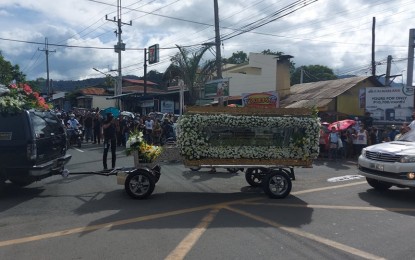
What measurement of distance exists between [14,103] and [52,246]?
13.1 feet

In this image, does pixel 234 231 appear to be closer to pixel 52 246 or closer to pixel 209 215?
pixel 209 215

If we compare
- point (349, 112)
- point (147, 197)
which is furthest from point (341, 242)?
point (349, 112)

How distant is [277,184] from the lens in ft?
29.1

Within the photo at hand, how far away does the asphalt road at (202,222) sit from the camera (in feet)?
18.1

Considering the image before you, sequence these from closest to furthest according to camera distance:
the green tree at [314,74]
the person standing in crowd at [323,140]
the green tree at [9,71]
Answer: the person standing in crowd at [323,140] < the green tree at [9,71] < the green tree at [314,74]

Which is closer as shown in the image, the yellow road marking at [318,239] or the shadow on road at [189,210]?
Answer: the yellow road marking at [318,239]

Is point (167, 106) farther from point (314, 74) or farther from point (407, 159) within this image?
point (314, 74)

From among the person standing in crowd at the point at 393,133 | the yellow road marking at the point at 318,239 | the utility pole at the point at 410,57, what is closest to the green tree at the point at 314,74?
the utility pole at the point at 410,57

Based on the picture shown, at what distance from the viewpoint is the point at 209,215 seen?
738 cm

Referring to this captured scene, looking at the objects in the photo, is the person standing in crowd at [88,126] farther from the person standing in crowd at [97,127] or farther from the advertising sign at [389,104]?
the advertising sign at [389,104]

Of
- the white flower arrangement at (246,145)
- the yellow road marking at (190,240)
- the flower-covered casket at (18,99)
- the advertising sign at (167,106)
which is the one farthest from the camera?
the advertising sign at (167,106)

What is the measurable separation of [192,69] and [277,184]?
22.4 m

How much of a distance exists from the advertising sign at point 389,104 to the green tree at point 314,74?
39460 millimetres

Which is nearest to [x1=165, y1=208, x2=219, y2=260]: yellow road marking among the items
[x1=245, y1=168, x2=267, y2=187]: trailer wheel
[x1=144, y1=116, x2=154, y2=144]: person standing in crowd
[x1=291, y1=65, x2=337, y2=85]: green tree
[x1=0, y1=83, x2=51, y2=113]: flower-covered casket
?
[x1=245, y1=168, x2=267, y2=187]: trailer wheel
